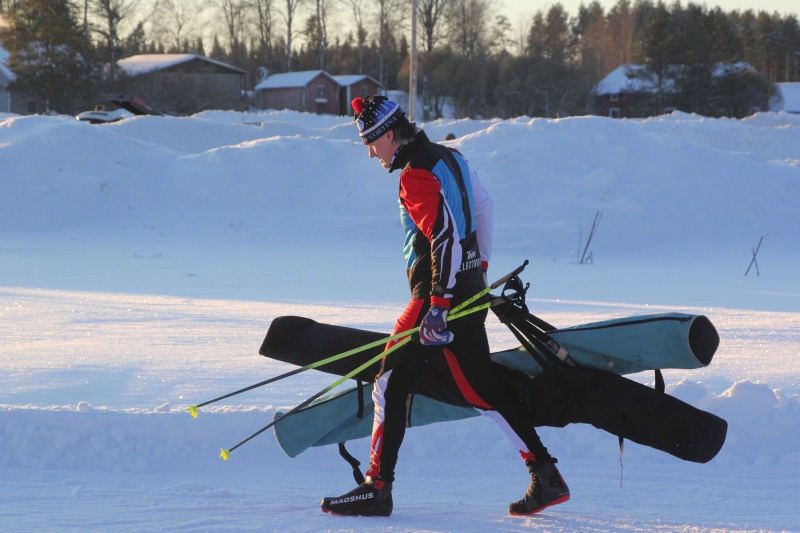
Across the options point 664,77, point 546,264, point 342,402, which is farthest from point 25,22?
point 342,402

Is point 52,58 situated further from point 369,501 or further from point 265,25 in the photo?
point 369,501

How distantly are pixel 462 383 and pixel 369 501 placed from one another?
56 centimetres

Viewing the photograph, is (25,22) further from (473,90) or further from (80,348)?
(80,348)

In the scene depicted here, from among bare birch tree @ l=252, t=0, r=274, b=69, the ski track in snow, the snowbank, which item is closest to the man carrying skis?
the ski track in snow

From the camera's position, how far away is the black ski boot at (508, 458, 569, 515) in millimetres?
3084

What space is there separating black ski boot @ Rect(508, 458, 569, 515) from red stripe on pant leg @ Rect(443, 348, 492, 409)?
0.31 metres

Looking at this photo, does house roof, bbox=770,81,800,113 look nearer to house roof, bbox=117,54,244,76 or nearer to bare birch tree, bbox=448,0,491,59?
bare birch tree, bbox=448,0,491,59

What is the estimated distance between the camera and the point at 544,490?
309cm

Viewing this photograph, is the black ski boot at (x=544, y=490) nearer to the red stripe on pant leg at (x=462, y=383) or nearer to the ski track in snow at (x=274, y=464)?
the ski track in snow at (x=274, y=464)

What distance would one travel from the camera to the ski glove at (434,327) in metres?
2.82

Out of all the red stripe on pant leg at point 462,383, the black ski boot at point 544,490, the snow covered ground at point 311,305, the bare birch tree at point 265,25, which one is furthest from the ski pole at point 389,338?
the bare birch tree at point 265,25

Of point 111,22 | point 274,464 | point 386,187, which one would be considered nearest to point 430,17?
point 111,22

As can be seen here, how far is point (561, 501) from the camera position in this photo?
310 cm

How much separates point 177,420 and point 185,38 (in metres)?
58.6
